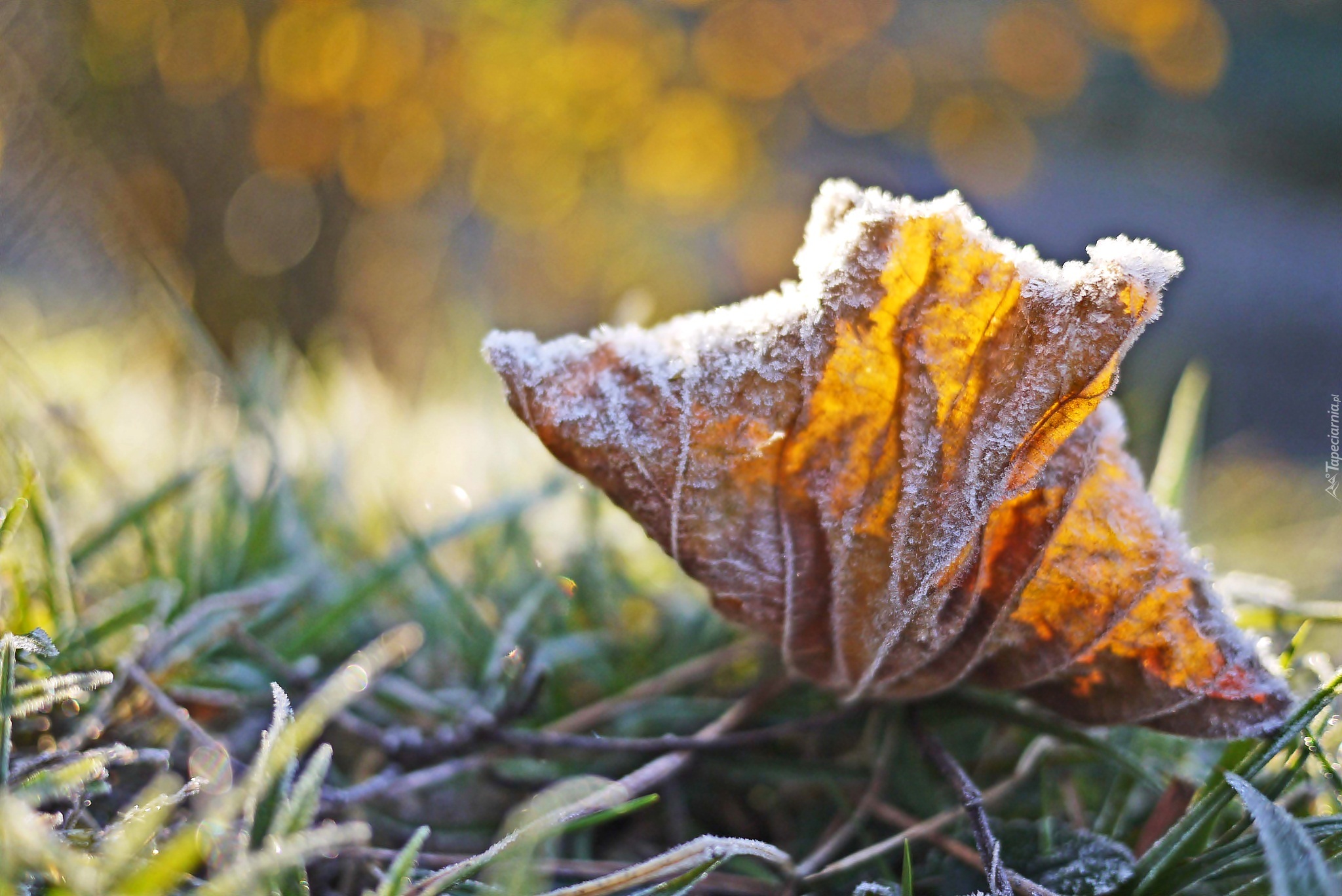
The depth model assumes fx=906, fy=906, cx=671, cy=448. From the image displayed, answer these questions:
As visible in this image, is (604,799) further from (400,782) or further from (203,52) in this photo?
(203,52)

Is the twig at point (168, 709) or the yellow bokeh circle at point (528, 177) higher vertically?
the yellow bokeh circle at point (528, 177)

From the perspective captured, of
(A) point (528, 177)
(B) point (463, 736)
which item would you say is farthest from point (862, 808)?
(A) point (528, 177)

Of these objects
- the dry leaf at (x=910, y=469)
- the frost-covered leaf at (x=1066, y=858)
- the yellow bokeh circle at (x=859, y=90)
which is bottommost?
the frost-covered leaf at (x=1066, y=858)

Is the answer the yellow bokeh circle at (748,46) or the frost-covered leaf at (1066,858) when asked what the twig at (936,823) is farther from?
the yellow bokeh circle at (748,46)

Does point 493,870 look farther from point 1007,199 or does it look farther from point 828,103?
point 828,103

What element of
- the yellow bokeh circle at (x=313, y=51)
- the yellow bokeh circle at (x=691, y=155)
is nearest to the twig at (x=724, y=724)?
the yellow bokeh circle at (x=313, y=51)

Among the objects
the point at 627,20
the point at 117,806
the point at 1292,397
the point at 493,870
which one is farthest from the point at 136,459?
the point at 627,20

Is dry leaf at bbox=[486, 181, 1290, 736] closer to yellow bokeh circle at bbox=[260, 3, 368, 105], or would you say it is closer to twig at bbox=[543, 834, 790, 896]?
twig at bbox=[543, 834, 790, 896]

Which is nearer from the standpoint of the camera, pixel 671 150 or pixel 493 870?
pixel 493 870
